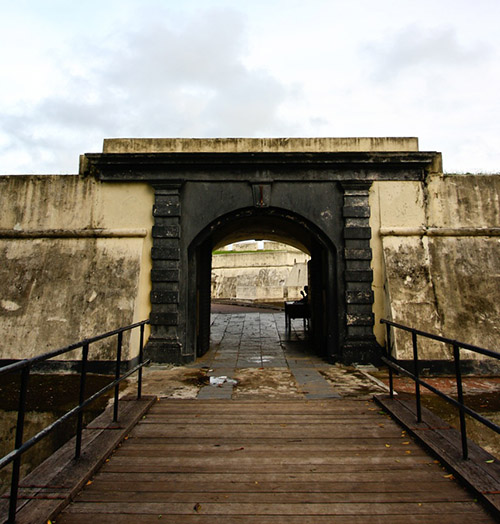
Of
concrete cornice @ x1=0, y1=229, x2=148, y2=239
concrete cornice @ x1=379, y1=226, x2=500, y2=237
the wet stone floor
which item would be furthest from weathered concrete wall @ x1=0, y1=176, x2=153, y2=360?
concrete cornice @ x1=379, y1=226, x2=500, y2=237

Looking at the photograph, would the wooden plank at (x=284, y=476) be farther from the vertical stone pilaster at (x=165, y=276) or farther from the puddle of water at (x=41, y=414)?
the vertical stone pilaster at (x=165, y=276)

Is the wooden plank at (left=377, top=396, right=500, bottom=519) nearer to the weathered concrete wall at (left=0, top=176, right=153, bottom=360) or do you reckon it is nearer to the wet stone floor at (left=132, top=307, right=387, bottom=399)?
the wet stone floor at (left=132, top=307, right=387, bottom=399)

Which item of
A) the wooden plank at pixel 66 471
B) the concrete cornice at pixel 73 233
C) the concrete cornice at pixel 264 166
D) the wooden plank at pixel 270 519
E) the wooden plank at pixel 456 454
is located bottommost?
the wooden plank at pixel 270 519

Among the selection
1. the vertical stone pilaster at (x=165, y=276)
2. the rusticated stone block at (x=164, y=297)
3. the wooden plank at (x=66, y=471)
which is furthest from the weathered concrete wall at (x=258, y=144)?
the wooden plank at (x=66, y=471)

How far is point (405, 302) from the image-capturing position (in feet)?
20.7

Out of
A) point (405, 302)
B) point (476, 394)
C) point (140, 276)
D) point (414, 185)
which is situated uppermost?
point (414, 185)

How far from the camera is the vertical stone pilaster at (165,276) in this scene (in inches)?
254

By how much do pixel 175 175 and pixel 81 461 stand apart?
5.20 meters

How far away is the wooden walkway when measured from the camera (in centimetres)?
224

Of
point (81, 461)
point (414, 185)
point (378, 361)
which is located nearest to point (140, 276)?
point (81, 461)

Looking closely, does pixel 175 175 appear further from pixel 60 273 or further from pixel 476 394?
pixel 476 394

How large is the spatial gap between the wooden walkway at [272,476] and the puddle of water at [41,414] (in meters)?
1.17

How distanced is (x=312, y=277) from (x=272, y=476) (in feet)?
19.9

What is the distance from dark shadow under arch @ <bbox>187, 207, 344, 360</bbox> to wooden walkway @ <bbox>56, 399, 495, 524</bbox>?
9.38ft
